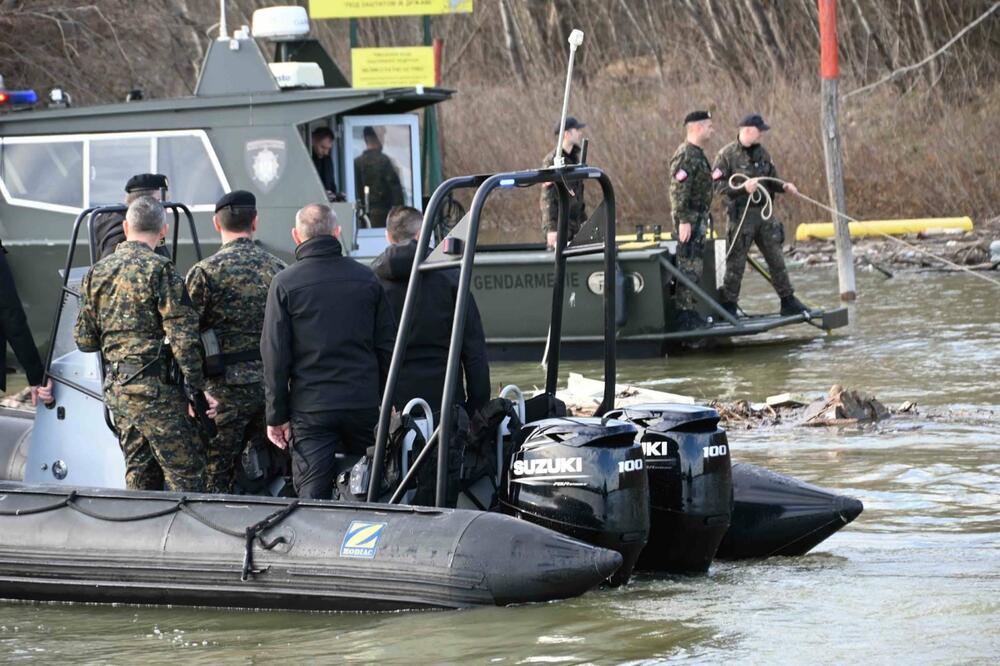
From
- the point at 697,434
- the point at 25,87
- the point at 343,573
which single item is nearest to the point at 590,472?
the point at 697,434

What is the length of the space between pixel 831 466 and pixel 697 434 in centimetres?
249

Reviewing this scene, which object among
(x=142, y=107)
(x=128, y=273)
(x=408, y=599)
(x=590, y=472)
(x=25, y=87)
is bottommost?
(x=408, y=599)

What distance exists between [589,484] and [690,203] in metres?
7.40

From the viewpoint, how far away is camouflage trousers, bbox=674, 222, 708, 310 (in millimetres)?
13000

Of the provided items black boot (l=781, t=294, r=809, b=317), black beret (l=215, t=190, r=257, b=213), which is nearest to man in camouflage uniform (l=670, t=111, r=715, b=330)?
black boot (l=781, t=294, r=809, b=317)

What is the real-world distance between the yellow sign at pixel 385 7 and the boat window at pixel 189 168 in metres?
5.46

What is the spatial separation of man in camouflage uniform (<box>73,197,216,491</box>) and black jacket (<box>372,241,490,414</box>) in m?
0.88

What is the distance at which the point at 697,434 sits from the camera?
627 centimetres

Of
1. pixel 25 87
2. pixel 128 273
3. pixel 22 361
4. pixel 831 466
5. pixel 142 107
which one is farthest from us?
pixel 25 87

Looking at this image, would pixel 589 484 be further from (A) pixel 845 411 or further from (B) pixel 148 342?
(A) pixel 845 411

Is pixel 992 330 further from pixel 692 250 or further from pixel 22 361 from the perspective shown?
pixel 22 361

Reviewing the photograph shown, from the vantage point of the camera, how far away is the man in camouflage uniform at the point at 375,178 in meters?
13.0

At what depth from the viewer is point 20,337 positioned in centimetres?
734

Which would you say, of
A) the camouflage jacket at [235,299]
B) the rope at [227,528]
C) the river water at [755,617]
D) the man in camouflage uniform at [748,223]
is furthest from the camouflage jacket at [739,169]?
the rope at [227,528]
